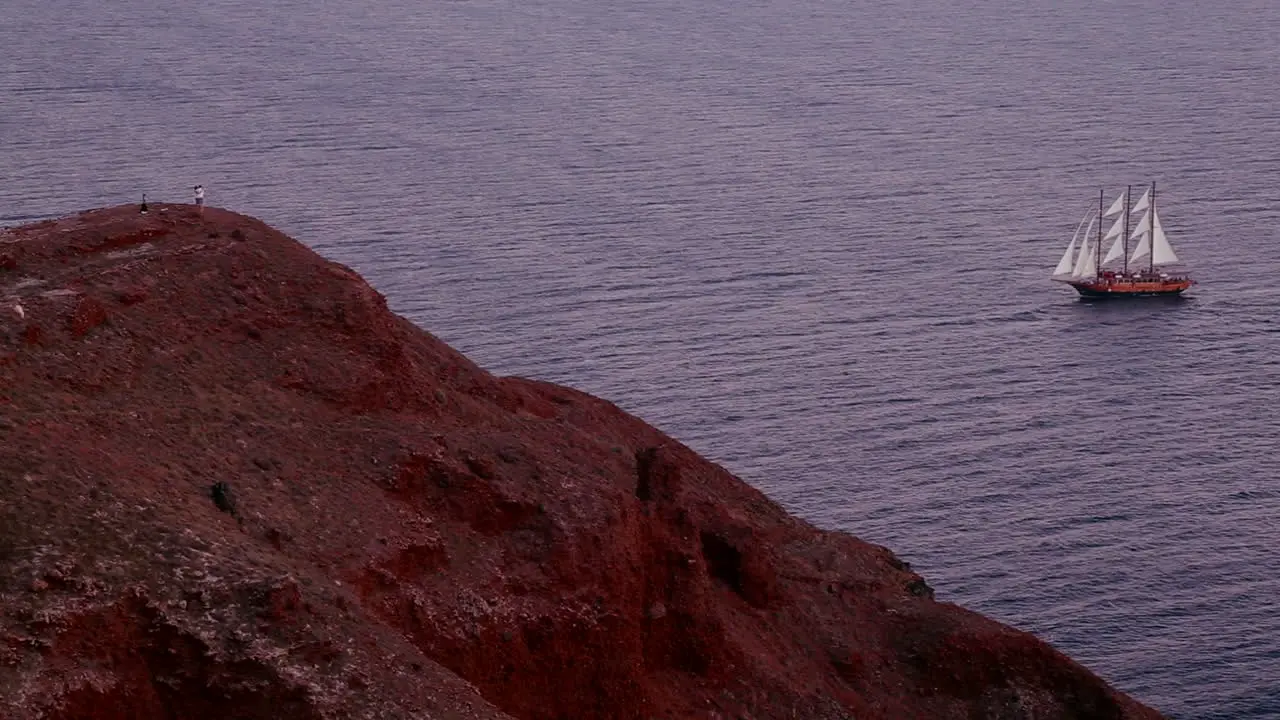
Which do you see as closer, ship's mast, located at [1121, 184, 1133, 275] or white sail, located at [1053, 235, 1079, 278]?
white sail, located at [1053, 235, 1079, 278]

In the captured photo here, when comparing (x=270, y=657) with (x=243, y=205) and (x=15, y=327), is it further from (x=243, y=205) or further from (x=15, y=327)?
(x=243, y=205)

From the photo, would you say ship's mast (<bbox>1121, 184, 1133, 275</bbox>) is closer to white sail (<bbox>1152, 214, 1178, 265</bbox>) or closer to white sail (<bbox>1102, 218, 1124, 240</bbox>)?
white sail (<bbox>1102, 218, 1124, 240</bbox>)

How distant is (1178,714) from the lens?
85.5 m

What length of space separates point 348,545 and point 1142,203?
151863 millimetres

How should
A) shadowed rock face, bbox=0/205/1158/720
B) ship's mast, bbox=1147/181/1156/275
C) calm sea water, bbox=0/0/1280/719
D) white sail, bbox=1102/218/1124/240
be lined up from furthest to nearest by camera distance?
white sail, bbox=1102/218/1124/240
ship's mast, bbox=1147/181/1156/275
calm sea water, bbox=0/0/1280/719
shadowed rock face, bbox=0/205/1158/720

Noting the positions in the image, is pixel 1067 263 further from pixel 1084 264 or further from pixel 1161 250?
pixel 1161 250

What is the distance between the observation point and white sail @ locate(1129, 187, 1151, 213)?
584ft

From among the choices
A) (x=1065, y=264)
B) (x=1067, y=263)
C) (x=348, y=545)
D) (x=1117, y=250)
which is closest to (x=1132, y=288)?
(x=1067, y=263)

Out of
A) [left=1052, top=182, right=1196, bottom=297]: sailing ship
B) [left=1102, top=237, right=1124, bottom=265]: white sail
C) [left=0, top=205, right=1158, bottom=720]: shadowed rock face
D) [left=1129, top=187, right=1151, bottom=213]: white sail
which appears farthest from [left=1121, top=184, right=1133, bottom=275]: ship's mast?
[left=0, top=205, right=1158, bottom=720]: shadowed rock face

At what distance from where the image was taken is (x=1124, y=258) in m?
177

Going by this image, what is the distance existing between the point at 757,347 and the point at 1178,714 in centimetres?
5728

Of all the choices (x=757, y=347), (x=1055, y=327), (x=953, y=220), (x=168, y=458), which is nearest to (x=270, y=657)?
(x=168, y=458)

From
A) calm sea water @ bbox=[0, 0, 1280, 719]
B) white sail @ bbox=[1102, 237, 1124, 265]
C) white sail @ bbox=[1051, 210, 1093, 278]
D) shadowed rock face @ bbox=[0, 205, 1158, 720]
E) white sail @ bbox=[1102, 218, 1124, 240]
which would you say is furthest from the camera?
white sail @ bbox=[1102, 218, 1124, 240]

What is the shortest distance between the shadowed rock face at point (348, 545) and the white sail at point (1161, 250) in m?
117
